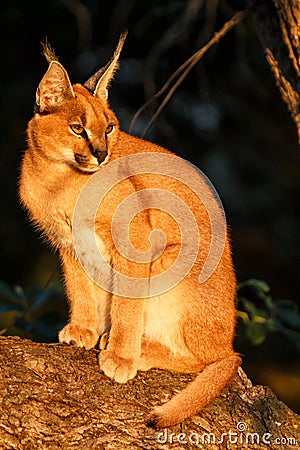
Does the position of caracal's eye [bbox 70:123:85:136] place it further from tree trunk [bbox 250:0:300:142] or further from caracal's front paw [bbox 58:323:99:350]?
tree trunk [bbox 250:0:300:142]

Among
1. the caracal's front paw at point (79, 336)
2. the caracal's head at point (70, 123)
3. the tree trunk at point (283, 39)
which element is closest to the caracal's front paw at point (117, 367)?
the caracal's front paw at point (79, 336)

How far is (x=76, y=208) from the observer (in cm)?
499

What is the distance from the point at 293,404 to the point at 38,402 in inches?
188

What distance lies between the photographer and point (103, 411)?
4.12 metres

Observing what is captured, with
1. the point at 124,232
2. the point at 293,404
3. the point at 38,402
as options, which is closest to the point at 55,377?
the point at 38,402

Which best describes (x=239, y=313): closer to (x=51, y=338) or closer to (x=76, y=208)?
(x=51, y=338)

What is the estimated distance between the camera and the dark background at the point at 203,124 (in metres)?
9.03

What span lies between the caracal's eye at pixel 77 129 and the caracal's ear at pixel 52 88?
7.2 inches

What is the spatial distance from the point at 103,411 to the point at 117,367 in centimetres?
44

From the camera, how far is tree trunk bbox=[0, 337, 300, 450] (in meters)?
3.93

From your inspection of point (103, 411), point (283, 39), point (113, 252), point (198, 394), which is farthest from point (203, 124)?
point (103, 411)

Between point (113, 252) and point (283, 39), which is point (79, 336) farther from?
point (283, 39)

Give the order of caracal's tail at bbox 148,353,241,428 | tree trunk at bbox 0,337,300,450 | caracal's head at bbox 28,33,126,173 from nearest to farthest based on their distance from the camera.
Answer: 1. tree trunk at bbox 0,337,300,450
2. caracal's tail at bbox 148,353,241,428
3. caracal's head at bbox 28,33,126,173

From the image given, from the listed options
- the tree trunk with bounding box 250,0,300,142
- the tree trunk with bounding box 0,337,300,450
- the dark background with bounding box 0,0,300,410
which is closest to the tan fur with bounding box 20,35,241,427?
the tree trunk with bounding box 0,337,300,450
